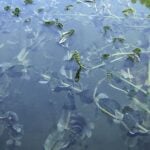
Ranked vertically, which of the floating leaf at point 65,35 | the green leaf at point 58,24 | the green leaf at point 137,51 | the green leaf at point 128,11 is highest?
the green leaf at point 137,51

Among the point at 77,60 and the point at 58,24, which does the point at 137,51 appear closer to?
the point at 77,60

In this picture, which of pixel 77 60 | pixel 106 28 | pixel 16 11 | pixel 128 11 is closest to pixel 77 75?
pixel 77 60

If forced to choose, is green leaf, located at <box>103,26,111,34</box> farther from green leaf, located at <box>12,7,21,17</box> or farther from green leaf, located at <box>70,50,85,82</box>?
green leaf, located at <box>12,7,21,17</box>

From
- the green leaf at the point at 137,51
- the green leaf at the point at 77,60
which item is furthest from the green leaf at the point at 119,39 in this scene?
the green leaf at the point at 77,60

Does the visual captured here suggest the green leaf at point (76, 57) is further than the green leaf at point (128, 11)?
No

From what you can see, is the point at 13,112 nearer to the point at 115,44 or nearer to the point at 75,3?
the point at 115,44

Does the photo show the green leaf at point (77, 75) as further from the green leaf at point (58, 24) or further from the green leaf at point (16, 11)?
the green leaf at point (16, 11)

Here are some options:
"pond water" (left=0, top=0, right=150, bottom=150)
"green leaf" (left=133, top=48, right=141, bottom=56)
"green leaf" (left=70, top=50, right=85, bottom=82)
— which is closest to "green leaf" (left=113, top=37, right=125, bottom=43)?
"pond water" (left=0, top=0, right=150, bottom=150)

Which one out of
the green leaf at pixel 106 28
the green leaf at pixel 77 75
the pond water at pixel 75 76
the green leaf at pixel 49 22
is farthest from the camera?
the green leaf at pixel 49 22
